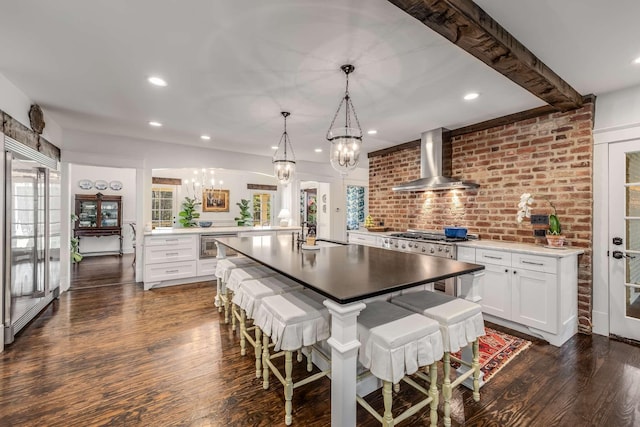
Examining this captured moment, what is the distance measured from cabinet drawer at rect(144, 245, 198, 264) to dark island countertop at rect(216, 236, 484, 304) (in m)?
2.45

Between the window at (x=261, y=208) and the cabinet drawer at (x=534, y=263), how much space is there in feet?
25.6

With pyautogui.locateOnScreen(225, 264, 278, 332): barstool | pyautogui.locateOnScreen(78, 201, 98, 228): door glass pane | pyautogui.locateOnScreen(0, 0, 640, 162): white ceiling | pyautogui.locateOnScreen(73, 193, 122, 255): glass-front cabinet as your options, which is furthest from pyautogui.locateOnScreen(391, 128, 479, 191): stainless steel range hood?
Result: pyautogui.locateOnScreen(78, 201, 98, 228): door glass pane

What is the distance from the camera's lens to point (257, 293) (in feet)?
6.92

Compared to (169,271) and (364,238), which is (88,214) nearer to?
(169,271)

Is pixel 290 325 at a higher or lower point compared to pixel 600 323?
higher

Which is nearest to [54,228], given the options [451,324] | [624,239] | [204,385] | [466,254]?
[204,385]

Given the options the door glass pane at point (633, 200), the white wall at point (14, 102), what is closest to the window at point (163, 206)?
the white wall at point (14, 102)

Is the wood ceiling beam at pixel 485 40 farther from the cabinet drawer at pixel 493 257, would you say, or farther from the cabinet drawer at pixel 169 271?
the cabinet drawer at pixel 169 271

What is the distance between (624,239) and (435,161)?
2.11 m

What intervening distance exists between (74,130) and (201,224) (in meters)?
2.41

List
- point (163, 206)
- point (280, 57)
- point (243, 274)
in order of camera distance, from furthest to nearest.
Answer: point (163, 206)
point (243, 274)
point (280, 57)

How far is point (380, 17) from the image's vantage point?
1716 millimetres

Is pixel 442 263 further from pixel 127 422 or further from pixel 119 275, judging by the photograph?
pixel 119 275

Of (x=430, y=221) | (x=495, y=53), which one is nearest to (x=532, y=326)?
(x=430, y=221)
